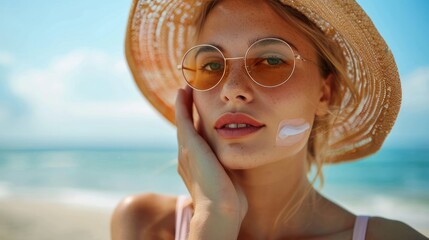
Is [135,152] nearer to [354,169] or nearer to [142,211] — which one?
[354,169]

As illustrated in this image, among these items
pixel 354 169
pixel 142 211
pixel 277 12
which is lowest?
pixel 354 169

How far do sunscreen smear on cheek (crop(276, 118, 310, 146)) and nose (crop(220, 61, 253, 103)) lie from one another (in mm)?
253

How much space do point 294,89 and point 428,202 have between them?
369 inches

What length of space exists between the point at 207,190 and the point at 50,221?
6655mm

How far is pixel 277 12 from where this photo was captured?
96.3 inches

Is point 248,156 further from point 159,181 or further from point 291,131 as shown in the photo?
point 159,181

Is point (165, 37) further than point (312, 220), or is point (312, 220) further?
point (165, 37)

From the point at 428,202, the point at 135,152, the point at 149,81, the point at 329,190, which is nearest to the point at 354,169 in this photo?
the point at 329,190

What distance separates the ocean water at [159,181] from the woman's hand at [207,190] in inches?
246

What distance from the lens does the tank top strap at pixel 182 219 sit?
2641 mm

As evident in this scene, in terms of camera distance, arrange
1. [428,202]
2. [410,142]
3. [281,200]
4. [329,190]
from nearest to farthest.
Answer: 1. [281,200]
2. [428,202]
3. [329,190]
4. [410,142]

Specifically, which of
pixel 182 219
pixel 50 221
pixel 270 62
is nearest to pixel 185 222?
pixel 182 219

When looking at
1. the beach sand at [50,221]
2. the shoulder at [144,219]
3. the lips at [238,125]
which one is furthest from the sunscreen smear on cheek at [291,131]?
the beach sand at [50,221]

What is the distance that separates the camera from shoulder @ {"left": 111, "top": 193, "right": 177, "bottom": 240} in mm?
2646
